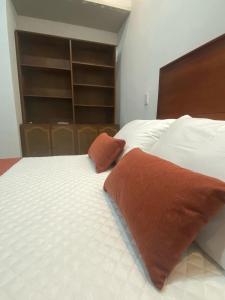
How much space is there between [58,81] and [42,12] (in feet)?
3.02

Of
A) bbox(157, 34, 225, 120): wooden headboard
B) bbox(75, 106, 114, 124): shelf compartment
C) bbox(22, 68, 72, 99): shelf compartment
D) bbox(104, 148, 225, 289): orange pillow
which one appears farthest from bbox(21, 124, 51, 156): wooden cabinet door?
bbox(104, 148, 225, 289): orange pillow

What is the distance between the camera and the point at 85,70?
9.34 feet

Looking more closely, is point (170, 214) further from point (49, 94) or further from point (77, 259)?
point (49, 94)

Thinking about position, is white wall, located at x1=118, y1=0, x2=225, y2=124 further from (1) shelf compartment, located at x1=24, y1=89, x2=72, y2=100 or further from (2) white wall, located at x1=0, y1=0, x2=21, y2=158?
(2) white wall, located at x1=0, y1=0, x2=21, y2=158

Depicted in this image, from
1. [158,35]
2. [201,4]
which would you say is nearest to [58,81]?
[158,35]

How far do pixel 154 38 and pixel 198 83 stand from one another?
0.99 meters

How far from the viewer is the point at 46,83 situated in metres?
2.71

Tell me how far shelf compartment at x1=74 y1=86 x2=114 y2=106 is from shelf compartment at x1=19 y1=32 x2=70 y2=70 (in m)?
0.43

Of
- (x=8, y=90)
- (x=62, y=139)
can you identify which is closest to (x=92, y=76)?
(x=62, y=139)

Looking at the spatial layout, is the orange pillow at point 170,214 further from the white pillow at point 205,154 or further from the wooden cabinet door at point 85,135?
the wooden cabinet door at point 85,135

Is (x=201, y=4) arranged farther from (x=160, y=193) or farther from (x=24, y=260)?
(x=24, y=260)

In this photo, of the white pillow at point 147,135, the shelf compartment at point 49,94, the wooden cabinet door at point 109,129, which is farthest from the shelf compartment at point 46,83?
the white pillow at point 147,135

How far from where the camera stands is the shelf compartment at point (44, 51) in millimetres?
2457

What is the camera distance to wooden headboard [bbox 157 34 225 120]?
983mm
